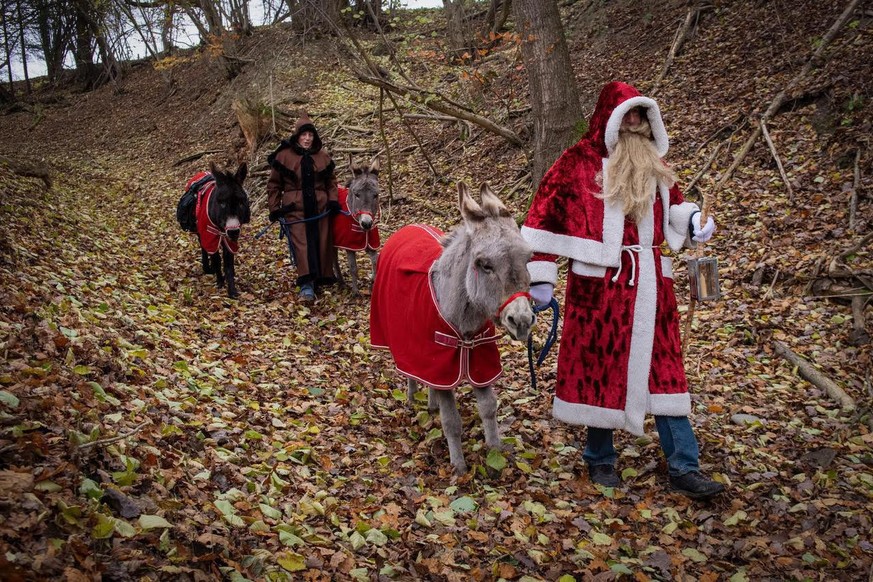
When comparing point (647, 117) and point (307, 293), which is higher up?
point (647, 117)

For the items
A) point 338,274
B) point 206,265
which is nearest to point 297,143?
point 338,274

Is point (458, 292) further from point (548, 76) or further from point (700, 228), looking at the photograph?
point (548, 76)

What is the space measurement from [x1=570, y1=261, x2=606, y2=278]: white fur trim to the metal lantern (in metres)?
0.76

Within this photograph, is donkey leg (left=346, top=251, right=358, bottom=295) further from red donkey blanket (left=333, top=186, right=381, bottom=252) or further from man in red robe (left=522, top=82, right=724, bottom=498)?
man in red robe (left=522, top=82, right=724, bottom=498)

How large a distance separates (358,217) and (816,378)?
623cm

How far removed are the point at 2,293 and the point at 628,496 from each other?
5343mm

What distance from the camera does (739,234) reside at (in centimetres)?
746

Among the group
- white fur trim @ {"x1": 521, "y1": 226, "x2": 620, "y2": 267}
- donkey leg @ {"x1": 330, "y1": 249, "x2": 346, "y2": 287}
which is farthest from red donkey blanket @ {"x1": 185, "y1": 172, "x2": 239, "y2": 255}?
white fur trim @ {"x1": 521, "y1": 226, "x2": 620, "y2": 267}

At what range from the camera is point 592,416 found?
410cm

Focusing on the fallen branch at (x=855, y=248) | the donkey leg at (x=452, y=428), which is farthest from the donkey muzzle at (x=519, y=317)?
the fallen branch at (x=855, y=248)

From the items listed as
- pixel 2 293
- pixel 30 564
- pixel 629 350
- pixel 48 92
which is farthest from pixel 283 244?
pixel 48 92

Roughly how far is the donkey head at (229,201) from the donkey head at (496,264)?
18.5ft

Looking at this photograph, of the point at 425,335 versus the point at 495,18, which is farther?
the point at 495,18

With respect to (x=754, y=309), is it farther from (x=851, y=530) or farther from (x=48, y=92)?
(x=48, y=92)
